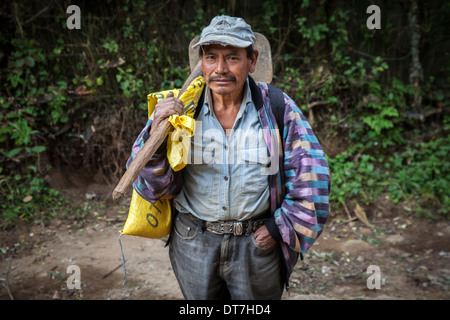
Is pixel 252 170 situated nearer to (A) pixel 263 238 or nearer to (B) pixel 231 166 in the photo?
(B) pixel 231 166

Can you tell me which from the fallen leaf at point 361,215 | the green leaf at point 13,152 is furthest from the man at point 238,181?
the green leaf at point 13,152

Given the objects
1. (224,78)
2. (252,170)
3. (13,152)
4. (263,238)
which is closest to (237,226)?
(263,238)

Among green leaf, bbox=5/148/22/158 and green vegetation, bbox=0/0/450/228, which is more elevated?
green vegetation, bbox=0/0/450/228

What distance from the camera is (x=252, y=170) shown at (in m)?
1.86

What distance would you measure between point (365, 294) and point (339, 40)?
329 cm

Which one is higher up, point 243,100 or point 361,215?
point 243,100

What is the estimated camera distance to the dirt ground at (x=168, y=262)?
336cm

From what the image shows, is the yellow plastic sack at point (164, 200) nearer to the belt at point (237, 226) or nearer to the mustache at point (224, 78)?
the mustache at point (224, 78)

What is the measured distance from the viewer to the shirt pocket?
1.84 meters

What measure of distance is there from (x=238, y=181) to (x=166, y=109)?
512 millimetres

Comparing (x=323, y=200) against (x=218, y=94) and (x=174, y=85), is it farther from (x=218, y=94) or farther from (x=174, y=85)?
(x=174, y=85)

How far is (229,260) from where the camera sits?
1965mm

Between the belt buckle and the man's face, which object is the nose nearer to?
the man's face

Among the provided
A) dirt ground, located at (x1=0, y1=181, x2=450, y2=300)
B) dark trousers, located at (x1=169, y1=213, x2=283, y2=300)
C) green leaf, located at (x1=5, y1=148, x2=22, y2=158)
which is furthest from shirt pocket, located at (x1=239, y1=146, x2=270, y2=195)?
green leaf, located at (x1=5, y1=148, x2=22, y2=158)
